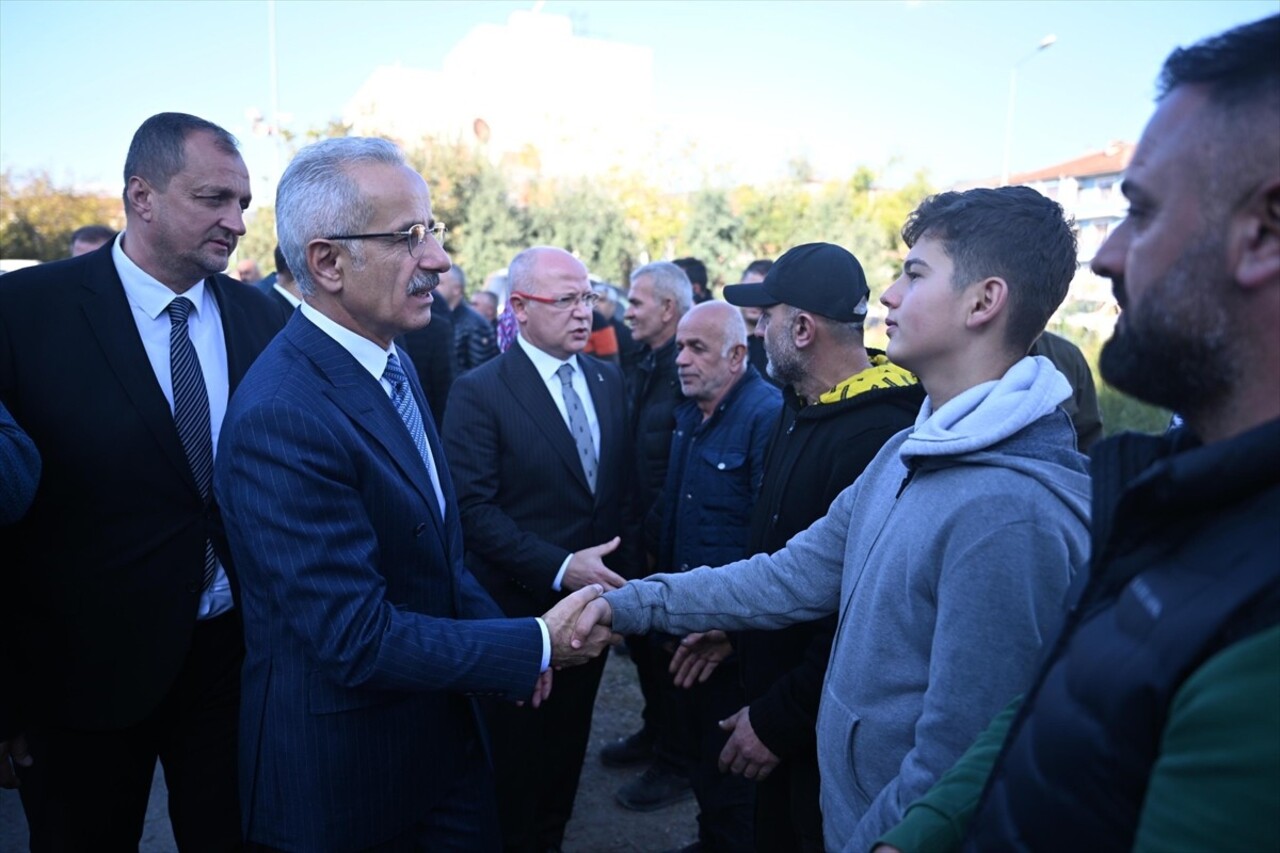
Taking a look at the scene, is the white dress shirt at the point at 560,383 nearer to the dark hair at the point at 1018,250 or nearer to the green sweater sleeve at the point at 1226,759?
the dark hair at the point at 1018,250

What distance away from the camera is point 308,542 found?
1911 millimetres

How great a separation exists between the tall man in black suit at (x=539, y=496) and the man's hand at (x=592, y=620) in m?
0.89

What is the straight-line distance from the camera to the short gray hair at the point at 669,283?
5793 millimetres

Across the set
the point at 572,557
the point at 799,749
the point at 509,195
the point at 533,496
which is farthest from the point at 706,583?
the point at 509,195

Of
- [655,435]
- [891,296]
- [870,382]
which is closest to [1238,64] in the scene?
[891,296]

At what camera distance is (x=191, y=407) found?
2.75 m

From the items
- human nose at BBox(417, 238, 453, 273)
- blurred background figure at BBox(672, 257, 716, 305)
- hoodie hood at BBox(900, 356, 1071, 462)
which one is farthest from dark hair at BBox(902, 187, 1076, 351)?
blurred background figure at BBox(672, 257, 716, 305)

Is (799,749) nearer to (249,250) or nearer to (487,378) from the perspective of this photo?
(487,378)

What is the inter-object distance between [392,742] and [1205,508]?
186 cm

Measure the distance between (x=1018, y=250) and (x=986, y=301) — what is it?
13 cm

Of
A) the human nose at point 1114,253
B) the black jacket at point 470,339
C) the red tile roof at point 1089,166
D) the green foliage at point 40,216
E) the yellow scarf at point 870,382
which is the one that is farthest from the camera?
the red tile roof at point 1089,166

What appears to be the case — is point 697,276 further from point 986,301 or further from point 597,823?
point 986,301

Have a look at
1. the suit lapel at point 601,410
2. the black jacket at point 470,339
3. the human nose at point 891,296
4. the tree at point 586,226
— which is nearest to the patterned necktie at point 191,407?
the suit lapel at point 601,410

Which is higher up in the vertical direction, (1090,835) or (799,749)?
(1090,835)
